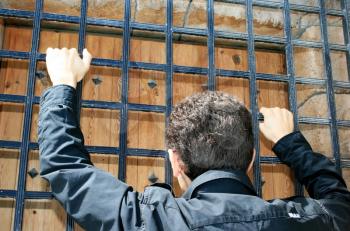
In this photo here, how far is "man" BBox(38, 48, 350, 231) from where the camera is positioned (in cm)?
90

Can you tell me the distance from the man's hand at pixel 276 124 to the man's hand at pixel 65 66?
61 cm

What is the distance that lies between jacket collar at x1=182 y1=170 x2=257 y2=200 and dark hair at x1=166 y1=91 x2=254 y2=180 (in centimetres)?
3

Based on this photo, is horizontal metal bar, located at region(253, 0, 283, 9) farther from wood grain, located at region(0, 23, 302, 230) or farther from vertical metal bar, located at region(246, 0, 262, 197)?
wood grain, located at region(0, 23, 302, 230)

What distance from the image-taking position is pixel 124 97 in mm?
1366

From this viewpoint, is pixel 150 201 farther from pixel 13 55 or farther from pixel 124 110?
pixel 13 55

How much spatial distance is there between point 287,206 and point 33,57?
2.77 feet

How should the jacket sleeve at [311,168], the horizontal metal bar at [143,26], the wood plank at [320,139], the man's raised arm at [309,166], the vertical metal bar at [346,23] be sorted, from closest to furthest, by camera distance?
the man's raised arm at [309,166] → the jacket sleeve at [311,168] → the horizontal metal bar at [143,26] → the vertical metal bar at [346,23] → the wood plank at [320,139]

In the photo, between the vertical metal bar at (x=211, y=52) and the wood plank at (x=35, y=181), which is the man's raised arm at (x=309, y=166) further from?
the wood plank at (x=35, y=181)

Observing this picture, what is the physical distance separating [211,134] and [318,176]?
45cm

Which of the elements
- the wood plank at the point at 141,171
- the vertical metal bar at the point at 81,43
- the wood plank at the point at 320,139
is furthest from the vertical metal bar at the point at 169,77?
the wood plank at the point at 320,139

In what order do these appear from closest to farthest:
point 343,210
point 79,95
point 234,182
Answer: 1. point 234,182
2. point 343,210
3. point 79,95

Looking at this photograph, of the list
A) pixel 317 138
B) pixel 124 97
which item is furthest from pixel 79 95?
pixel 317 138

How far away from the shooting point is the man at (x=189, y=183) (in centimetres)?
90

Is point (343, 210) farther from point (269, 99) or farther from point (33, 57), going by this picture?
point (269, 99)
